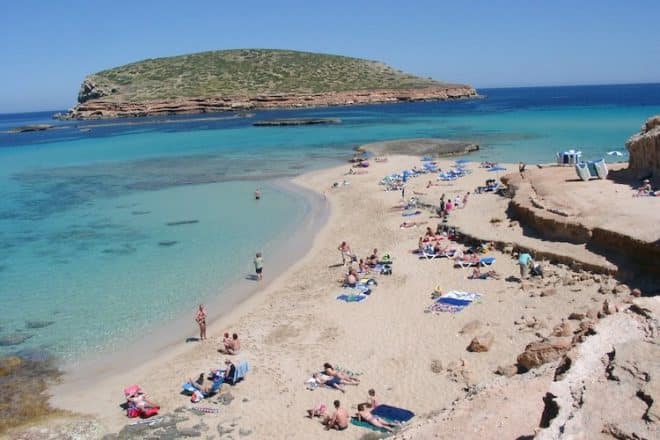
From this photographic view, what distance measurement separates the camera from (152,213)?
3044 cm

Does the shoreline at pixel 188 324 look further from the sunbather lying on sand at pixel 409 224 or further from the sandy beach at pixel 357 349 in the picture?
the sunbather lying on sand at pixel 409 224

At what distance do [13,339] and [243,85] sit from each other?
382ft

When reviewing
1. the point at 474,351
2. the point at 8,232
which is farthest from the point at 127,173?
the point at 474,351

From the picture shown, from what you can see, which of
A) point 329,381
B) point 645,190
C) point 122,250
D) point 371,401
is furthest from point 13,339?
point 645,190

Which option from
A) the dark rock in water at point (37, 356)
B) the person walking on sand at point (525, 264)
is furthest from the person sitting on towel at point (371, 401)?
the dark rock in water at point (37, 356)

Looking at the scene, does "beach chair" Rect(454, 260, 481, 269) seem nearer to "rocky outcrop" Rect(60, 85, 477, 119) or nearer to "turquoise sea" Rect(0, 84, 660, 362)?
"turquoise sea" Rect(0, 84, 660, 362)

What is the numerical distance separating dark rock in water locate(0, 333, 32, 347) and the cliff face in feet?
71.9

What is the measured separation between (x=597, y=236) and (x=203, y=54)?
152 metres

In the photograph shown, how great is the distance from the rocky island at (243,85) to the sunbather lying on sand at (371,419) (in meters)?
110

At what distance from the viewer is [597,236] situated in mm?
16438

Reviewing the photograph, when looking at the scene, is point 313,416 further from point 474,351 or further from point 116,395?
point 116,395

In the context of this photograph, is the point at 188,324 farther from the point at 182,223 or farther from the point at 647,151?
the point at 647,151

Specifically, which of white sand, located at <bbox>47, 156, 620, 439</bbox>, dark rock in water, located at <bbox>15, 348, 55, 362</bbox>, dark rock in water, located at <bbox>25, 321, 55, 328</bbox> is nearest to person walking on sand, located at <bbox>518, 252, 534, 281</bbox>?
white sand, located at <bbox>47, 156, 620, 439</bbox>

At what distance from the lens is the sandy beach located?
10930 millimetres
